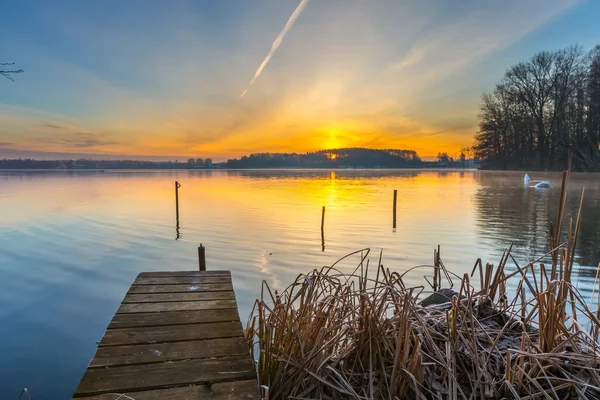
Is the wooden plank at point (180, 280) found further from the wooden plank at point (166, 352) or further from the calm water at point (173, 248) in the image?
the wooden plank at point (166, 352)

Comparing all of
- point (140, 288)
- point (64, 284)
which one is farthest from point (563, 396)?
point (64, 284)

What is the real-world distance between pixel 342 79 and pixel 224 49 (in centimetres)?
733

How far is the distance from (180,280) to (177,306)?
1.09 meters

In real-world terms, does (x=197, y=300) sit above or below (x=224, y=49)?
below

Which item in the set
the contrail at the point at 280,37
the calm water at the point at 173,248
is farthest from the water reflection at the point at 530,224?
the contrail at the point at 280,37

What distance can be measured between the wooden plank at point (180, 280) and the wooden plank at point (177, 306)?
826 millimetres

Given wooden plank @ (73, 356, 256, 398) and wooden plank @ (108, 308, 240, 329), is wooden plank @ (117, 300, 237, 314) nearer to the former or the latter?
→ wooden plank @ (108, 308, 240, 329)

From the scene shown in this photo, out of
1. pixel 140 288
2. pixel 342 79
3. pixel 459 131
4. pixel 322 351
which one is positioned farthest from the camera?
pixel 459 131

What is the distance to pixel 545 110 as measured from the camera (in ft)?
167

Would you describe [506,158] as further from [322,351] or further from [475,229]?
[322,351]

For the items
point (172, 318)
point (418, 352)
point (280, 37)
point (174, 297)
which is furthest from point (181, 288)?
point (280, 37)

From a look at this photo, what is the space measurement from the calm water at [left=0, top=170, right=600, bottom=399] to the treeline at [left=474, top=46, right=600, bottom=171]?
3207 cm

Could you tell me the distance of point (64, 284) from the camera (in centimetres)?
797

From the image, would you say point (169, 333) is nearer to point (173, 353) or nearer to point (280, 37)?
point (173, 353)
